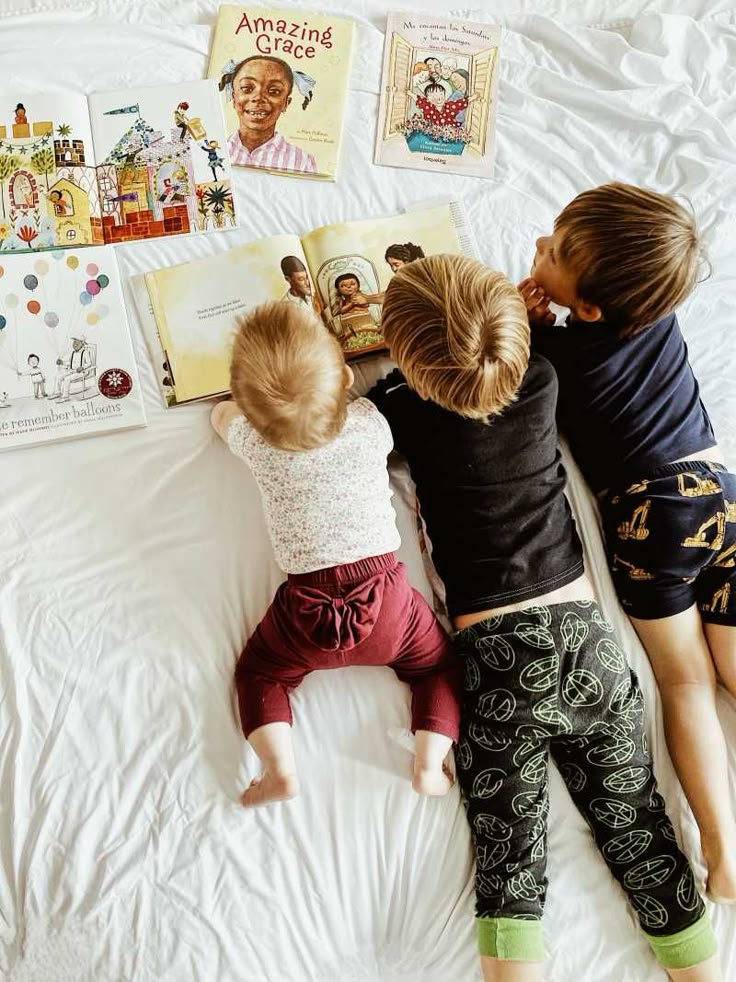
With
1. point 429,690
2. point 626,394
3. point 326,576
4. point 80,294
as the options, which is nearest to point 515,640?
point 429,690

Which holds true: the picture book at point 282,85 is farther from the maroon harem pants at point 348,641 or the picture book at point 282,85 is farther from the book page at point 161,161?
the maroon harem pants at point 348,641

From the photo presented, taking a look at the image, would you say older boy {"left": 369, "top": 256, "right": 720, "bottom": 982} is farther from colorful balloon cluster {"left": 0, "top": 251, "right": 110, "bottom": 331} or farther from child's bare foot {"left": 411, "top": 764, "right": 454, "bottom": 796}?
colorful balloon cluster {"left": 0, "top": 251, "right": 110, "bottom": 331}

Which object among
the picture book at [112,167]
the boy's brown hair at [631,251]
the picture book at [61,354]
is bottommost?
the picture book at [61,354]

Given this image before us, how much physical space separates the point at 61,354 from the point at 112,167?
0.97 ft

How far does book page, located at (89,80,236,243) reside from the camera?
1140 millimetres

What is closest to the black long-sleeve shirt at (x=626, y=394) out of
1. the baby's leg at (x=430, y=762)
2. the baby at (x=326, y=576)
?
the baby at (x=326, y=576)

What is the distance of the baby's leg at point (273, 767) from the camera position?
92 centimetres

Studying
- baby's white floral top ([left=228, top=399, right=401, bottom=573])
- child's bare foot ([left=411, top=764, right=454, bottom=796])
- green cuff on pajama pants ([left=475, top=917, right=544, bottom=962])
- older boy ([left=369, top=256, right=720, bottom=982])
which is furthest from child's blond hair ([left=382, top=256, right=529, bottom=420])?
green cuff on pajama pants ([left=475, top=917, right=544, bottom=962])

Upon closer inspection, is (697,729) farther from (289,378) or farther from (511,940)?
(289,378)

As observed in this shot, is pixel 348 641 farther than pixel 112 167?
No

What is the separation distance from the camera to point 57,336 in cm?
107

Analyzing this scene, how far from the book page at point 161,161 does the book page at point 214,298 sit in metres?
0.08

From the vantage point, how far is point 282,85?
120 cm

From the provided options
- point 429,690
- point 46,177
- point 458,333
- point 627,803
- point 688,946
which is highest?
point 46,177
